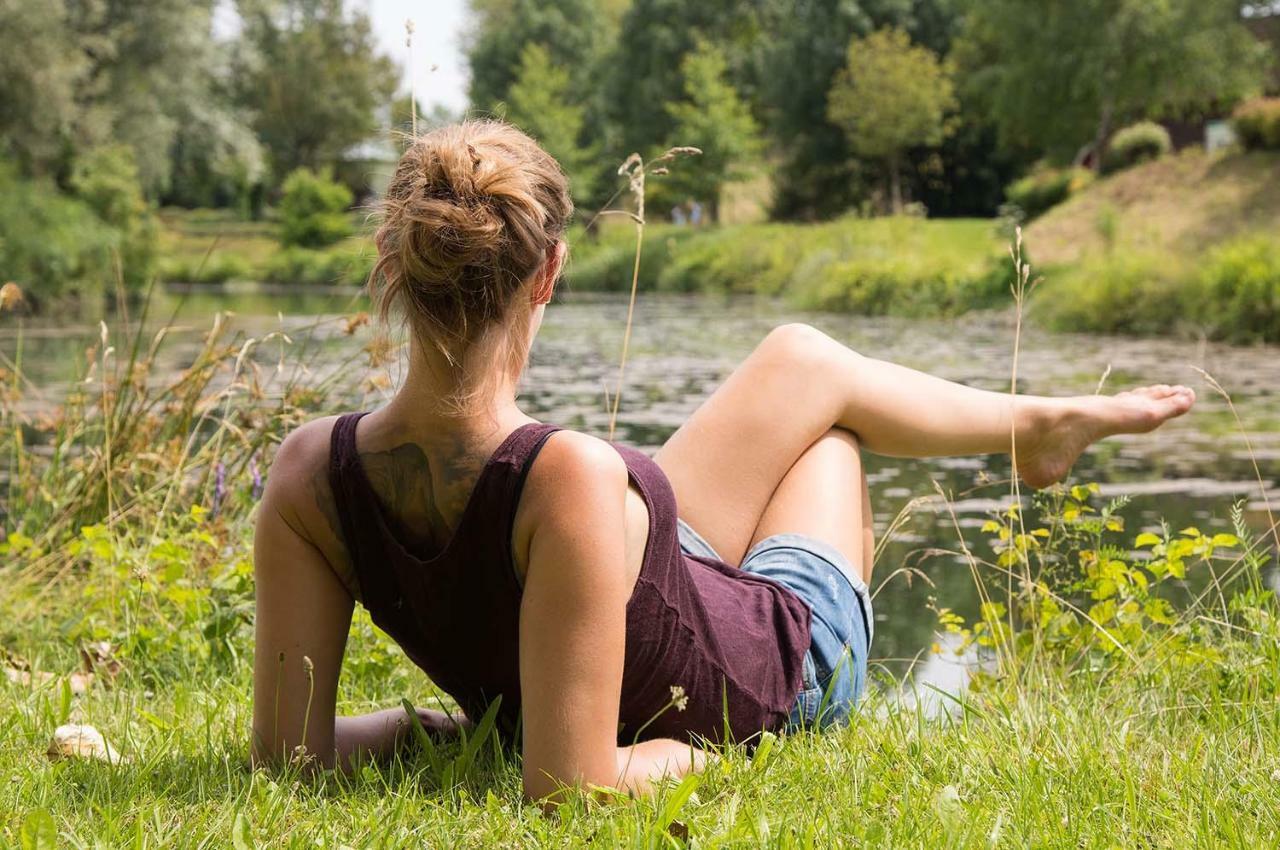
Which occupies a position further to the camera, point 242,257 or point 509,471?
point 242,257

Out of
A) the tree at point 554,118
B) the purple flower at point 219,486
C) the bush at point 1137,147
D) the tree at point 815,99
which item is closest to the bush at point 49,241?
the tree at point 554,118

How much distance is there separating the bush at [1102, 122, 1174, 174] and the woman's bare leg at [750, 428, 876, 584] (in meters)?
21.1

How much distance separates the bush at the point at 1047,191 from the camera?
21.3 m

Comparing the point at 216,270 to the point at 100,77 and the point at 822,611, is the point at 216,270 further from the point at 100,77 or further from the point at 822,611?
the point at 822,611

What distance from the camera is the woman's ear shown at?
4.91ft

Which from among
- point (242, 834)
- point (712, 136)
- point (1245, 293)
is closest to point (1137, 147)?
point (712, 136)

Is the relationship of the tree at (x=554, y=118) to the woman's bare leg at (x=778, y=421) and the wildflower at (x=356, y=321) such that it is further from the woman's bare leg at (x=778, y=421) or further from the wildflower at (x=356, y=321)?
the woman's bare leg at (x=778, y=421)

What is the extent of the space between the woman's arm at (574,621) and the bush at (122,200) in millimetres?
18036

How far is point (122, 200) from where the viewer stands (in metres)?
18.6

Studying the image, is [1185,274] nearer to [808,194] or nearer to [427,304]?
[427,304]

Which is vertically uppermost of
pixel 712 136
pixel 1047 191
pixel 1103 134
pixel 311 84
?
pixel 311 84

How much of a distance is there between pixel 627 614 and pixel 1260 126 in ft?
64.4

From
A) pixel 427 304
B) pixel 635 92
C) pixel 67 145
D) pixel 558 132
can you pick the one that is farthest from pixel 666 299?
pixel 427 304

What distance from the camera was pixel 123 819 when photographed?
141 centimetres
